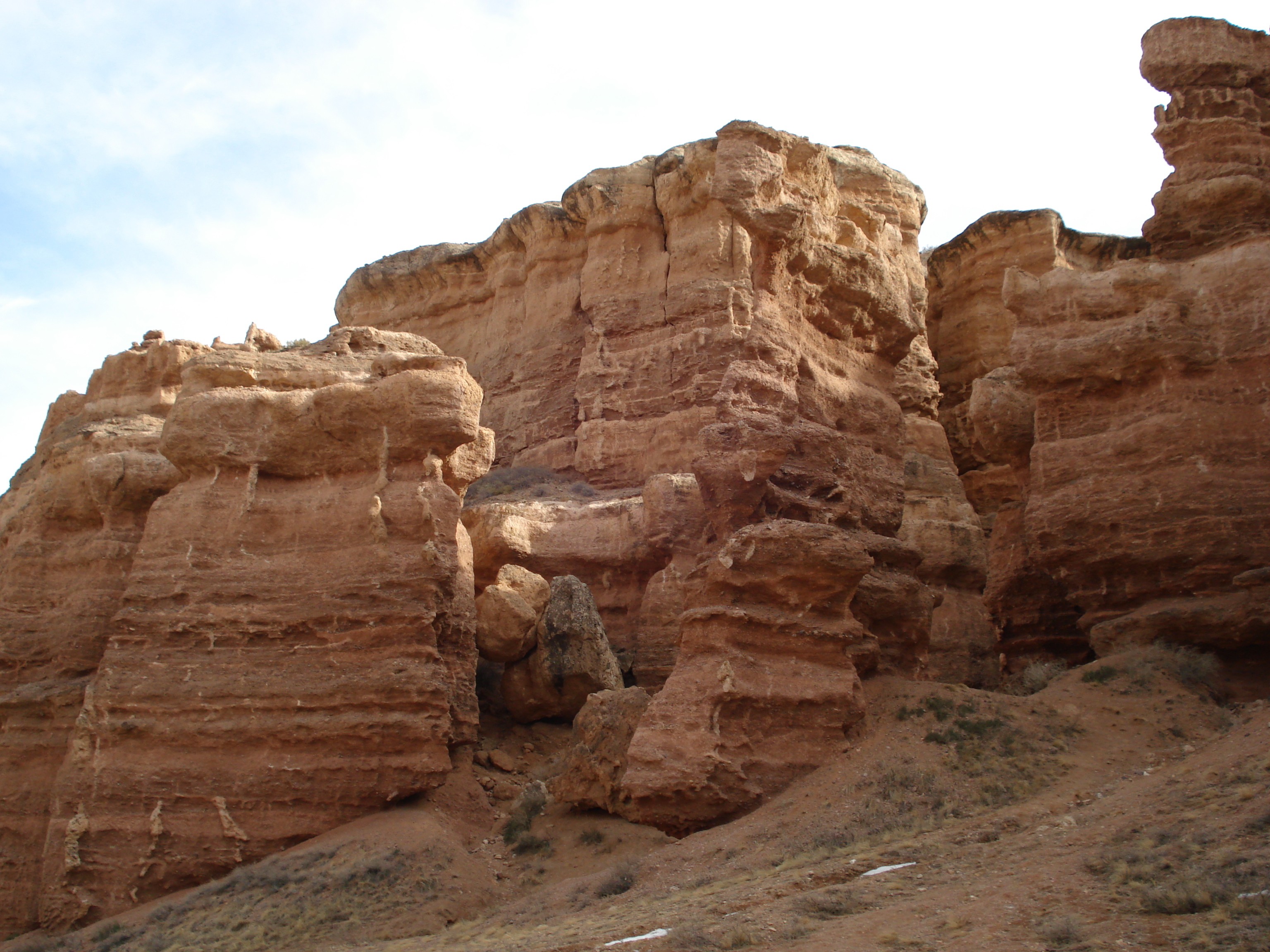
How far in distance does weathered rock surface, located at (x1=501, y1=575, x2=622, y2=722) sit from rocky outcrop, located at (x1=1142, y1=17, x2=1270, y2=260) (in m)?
10.5

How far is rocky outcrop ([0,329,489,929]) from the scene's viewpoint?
13391 millimetres

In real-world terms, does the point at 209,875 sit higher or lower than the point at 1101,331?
lower

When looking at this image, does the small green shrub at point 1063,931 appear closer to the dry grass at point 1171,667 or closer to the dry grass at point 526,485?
the dry grass at point 1171,667

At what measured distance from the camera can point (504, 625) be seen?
1670 centimetres

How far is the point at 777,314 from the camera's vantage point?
2330 centimetres

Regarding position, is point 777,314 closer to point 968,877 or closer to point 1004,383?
point 1004,383

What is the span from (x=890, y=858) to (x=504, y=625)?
8342mm

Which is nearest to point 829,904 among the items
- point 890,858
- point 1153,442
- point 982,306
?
point 890,858

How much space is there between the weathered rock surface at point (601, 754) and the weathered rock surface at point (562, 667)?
7.88ft

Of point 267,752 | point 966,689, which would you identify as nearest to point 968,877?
point 966,689

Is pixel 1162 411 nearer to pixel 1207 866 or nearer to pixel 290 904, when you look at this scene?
pixel 1207 866

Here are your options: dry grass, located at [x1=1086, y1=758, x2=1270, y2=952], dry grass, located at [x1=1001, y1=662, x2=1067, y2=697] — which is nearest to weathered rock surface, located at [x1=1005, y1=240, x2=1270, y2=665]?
dry grass, located at [x1=1001, y1=662, x2=1067, y2=697]

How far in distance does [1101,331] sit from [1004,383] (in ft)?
7.94

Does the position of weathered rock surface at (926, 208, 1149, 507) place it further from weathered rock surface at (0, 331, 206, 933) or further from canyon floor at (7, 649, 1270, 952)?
weathered rock surface at (0, 331, 206, 933)
